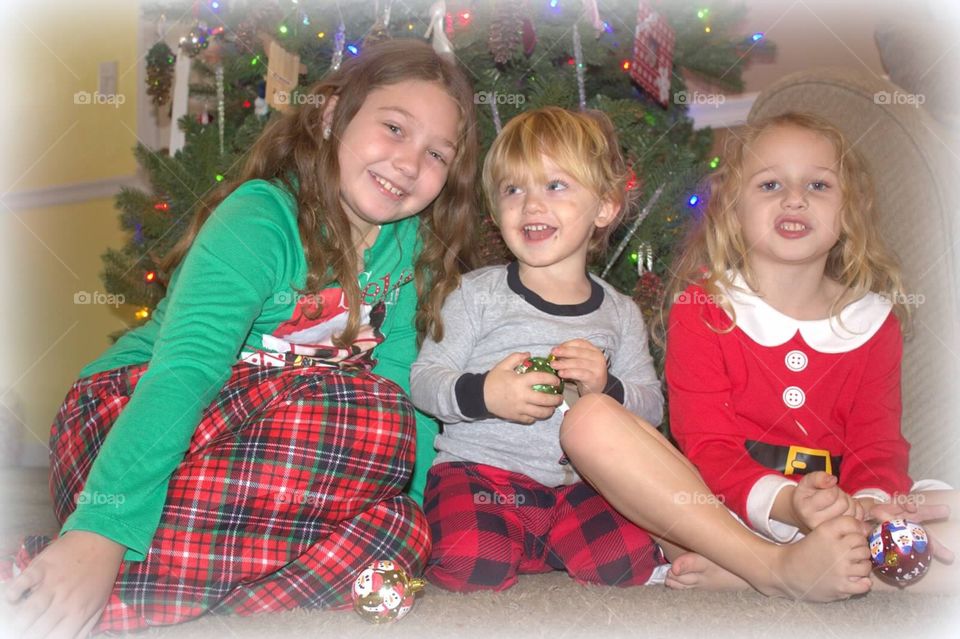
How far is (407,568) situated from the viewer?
43.3 inches

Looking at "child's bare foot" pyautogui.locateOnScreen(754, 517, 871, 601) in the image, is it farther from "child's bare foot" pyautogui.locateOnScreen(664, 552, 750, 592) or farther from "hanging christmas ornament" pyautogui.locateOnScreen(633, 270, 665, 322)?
"hanging christmas ornament" pyautogui.locateOnScreen(633, 270, 665, 322)

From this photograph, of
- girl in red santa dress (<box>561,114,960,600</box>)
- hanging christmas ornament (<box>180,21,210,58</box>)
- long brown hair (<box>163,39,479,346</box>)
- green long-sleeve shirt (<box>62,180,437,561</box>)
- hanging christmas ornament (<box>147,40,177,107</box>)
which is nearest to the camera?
green long-sleeve shirt (<box>62,180,437,561</box>)

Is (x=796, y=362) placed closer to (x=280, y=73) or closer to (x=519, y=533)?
(x=519, y=533)

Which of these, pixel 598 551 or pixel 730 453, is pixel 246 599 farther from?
pixel 730 453

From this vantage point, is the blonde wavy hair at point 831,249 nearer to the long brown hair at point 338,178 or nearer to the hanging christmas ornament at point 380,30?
the long brown hair at point 338,178

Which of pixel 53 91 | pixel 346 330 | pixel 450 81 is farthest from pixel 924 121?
pixel 53 91

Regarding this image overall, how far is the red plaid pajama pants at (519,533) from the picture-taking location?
1138 mm

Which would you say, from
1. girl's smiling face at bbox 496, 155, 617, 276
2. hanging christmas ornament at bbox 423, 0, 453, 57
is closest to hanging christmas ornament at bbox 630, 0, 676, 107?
hanging christmas ornament at bbox 423, 0, 453, 57

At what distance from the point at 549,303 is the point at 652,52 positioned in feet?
2.13

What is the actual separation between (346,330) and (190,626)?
434 mm

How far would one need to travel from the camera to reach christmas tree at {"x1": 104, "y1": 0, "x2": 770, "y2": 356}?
1.55 m

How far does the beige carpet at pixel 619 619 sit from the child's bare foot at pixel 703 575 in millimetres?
26

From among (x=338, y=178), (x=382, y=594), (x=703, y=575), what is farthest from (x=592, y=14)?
(x=382, y=594)

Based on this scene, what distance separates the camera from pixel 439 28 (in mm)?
1505
